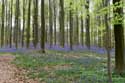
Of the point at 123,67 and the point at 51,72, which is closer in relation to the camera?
the point at 123,67

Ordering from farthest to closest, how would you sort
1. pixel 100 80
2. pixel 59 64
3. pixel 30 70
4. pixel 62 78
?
pixel 59 64 → pixel 30 70 → pixel 62 78 → pixel 100 80

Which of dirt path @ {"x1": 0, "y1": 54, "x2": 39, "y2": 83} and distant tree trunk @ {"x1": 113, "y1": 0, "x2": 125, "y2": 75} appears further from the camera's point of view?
distant tree trunk @ {"x1": 113, "y1": 0, "x2": 125, "y2": 75}

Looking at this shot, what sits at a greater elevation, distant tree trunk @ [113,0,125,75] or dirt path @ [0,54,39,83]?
distant tree trunk @ [113,0,125,75]

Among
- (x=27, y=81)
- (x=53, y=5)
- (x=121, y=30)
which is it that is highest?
(x=53, y=5)

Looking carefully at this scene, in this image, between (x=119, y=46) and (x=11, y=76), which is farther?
(x=11, y=76)

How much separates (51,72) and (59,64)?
346cm

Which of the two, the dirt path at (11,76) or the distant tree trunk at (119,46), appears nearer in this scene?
the dirt path at (11,76)

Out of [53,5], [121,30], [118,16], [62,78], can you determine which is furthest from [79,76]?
[53,5]

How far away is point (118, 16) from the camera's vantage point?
1131 cm

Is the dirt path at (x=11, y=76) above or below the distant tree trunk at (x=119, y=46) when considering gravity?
below

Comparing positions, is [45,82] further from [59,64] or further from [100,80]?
[59,64]

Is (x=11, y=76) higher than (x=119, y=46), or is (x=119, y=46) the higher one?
(x=119, y=46)

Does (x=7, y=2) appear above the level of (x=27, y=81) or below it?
above

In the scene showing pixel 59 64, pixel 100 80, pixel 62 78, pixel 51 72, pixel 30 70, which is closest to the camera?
pixel 100 80
